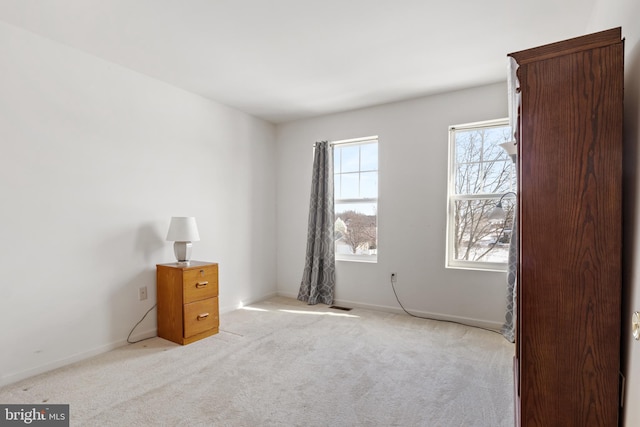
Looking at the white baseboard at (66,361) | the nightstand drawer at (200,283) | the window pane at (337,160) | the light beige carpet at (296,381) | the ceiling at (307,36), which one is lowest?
the light beige carpet at (296,381)

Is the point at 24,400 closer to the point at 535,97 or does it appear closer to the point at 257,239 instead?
the point at 257,239

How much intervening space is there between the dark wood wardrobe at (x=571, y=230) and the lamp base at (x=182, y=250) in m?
2.68

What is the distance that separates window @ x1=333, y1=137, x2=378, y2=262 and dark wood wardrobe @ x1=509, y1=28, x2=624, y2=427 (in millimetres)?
2684

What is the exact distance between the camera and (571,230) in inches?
47.4

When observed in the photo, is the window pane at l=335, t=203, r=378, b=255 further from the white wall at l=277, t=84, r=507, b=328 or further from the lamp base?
the lamp base

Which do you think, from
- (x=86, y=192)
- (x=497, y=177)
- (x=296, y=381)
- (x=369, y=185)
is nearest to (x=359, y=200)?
(x=369, y=185)

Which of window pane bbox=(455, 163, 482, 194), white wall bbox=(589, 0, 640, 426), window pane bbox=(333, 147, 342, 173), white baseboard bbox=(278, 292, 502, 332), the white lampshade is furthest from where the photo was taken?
window pane bbox=(333, 147, 342, 173)

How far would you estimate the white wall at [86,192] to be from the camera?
7.30ft

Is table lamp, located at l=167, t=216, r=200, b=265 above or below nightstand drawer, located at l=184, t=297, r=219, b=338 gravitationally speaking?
above

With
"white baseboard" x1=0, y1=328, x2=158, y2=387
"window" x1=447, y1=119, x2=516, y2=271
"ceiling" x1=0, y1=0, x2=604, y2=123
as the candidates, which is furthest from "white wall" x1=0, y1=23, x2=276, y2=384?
"window" x1=447, y1=119, x2=516, y2=271

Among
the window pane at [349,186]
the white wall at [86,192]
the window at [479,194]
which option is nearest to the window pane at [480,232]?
the window at [479,194]

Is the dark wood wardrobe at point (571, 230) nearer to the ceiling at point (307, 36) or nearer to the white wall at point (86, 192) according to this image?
the ceiling at point (307, 36)

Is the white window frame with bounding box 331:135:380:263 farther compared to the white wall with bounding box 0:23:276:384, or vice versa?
the white window frame with bounding box 331:135:380:263

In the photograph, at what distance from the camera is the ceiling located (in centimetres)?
202
